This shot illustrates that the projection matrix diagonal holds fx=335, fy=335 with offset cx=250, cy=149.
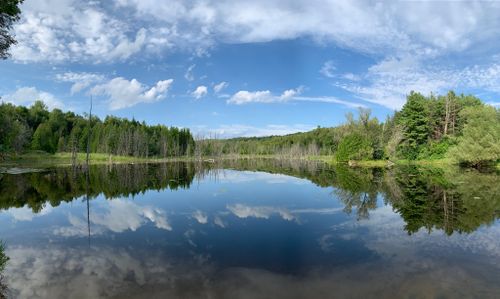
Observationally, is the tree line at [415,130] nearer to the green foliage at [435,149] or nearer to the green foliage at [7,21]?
the green foliage at [435,149]

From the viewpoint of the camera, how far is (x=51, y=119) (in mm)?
113562

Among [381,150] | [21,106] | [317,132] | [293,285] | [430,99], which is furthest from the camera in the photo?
[317,132]

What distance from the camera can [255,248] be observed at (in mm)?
12648

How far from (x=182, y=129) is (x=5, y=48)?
138104 mm

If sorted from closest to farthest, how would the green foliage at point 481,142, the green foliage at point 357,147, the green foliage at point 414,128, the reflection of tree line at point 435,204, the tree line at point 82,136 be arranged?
the reflection of tree line at point 435,204 → the green foliage at point 481,142 → the green foliage at point 357,147 → the green foliage at point 414,128 → the tree line at point 82,136

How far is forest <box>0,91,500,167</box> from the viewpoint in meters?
55.5

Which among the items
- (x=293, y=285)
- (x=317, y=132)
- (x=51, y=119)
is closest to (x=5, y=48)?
(x=293, y=285)

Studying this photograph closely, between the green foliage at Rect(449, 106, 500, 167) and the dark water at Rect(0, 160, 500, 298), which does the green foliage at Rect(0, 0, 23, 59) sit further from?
the green foliage at Rect(449, 106, 500, 167)

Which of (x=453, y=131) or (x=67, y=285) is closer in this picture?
(x=67, y=285)

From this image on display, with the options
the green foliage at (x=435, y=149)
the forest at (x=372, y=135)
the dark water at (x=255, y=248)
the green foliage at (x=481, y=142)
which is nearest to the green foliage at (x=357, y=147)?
the forest at (x=372, y=135)

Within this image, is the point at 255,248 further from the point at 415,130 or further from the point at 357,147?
the point at 415,130

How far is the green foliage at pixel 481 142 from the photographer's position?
52969 mm

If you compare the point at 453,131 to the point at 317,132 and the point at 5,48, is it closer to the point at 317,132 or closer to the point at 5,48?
the point at 5,48

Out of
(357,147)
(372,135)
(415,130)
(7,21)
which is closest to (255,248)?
(7,21)
